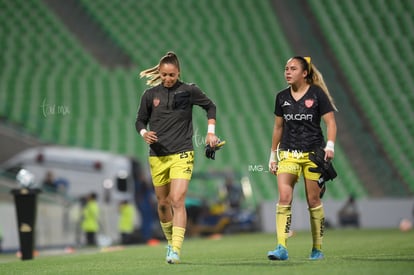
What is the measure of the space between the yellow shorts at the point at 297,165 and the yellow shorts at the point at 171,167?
2.96 ft

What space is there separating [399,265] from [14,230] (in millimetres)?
12689

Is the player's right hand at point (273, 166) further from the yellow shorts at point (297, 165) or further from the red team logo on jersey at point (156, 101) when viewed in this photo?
the red team logo on jersey at point (156, 101)

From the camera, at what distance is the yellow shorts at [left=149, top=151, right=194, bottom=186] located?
7922mm

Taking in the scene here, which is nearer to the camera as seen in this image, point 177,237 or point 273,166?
point 177,237

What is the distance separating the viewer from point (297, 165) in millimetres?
7793

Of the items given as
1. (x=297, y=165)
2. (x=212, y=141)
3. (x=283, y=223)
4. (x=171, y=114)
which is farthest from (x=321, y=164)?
(x=171, y=114)

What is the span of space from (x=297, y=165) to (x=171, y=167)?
126 centimetres

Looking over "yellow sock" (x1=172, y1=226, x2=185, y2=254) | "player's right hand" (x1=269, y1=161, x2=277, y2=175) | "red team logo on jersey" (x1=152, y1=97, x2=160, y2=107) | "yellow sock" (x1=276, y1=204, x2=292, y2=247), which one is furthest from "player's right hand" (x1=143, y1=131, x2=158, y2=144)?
"yellow sock" (x1=276, y1=204, x2=292, y2=247)

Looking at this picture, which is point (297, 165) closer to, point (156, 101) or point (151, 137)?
point (151, 137)

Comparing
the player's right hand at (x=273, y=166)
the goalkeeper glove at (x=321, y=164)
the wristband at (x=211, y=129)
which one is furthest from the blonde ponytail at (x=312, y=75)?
the wristband at (x=211, y=129)

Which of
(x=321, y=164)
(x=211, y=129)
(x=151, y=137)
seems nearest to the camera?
(x=321, y=164)

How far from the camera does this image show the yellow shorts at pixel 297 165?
7762mm

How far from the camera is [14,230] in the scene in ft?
58.6

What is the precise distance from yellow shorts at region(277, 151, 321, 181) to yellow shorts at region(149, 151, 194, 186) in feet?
2.96
